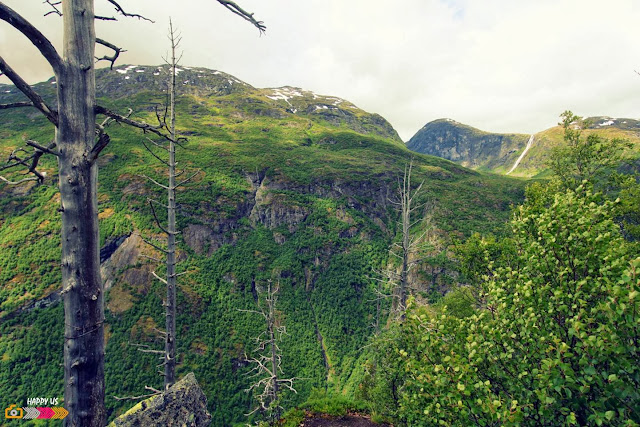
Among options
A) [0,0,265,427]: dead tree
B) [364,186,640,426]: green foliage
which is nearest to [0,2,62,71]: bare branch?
[0,0,265,427]: dead tree

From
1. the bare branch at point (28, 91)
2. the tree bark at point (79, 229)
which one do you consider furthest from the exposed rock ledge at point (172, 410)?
the bare branch at point (28, 91)

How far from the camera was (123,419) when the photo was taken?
848 centimetres

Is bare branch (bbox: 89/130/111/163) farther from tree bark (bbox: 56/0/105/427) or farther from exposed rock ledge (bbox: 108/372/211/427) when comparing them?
exposed rock ledge (bbox: 108/372/211/427)

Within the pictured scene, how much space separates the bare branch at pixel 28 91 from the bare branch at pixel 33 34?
0.56 ft

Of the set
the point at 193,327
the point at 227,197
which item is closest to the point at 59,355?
the point at 193,327

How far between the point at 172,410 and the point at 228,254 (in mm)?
70207

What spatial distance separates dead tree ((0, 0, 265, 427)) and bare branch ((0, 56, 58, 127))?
0.02 meters

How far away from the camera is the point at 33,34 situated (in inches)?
147

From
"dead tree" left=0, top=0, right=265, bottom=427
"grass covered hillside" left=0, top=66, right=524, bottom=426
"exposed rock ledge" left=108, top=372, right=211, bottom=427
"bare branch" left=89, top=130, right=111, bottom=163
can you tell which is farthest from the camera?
"grass covered hillside" left=0, top=66, right=524, bottom=426

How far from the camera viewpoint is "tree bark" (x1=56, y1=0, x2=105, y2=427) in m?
4.06

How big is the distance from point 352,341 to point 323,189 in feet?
164

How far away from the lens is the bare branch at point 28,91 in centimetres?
347

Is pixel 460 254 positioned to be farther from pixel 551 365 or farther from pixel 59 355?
pixel 59 355

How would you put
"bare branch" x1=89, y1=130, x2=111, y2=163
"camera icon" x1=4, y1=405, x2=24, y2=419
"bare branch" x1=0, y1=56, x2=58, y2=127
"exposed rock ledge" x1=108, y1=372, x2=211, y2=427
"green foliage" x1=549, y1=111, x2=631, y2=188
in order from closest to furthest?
"bare branch" x1=0, y1=56, x2=58, y2=127 → "bare branch" x1=89, y1=130, x2=111, y2=163 → "camera icon" x1=4, y1=405, x2=24, y2=419 → "exposed rock ledge" x1=108, y1=372, x2=211, y2=427 → "green foliage" x1=549, y1=111, x2=631, y2=188
